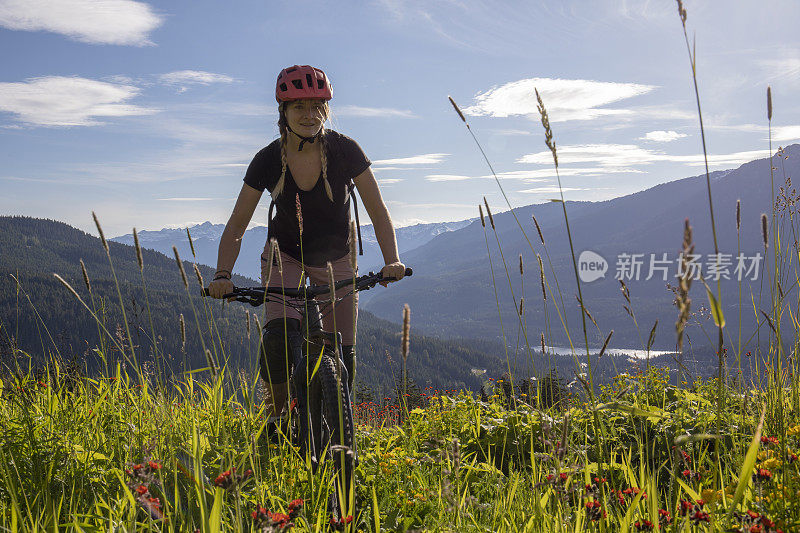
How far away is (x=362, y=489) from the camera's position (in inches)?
129

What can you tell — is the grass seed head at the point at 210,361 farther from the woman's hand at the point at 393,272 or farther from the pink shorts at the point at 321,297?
the woman's hand at the point at 393,272

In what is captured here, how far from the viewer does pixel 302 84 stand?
3990 mm

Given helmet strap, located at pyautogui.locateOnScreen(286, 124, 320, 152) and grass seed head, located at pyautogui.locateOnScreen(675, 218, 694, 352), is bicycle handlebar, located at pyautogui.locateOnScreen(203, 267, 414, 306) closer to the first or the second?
helmet strap, located at pyautogui.locateOnScreen(286, 124, 320, 152)

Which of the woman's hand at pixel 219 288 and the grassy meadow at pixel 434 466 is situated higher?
the woman's hand at pixel 219 288

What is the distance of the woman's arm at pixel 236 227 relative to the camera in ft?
13.0

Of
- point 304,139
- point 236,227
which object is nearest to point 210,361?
point 236,227

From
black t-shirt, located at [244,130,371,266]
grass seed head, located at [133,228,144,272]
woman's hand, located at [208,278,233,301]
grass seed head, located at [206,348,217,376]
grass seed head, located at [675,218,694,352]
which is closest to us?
grass seed head, located at [675,218,694,352]

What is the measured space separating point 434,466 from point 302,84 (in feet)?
9.28

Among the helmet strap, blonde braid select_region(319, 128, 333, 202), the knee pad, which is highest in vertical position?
the helmet strap

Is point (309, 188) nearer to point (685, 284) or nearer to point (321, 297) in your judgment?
point (321, 297)

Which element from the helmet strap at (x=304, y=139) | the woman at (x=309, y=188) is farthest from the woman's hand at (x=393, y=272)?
the helmet strap at (x=304, y=139)

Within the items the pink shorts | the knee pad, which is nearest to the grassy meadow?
the knee pad

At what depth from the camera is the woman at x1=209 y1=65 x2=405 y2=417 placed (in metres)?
4.04

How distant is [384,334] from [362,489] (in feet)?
611
